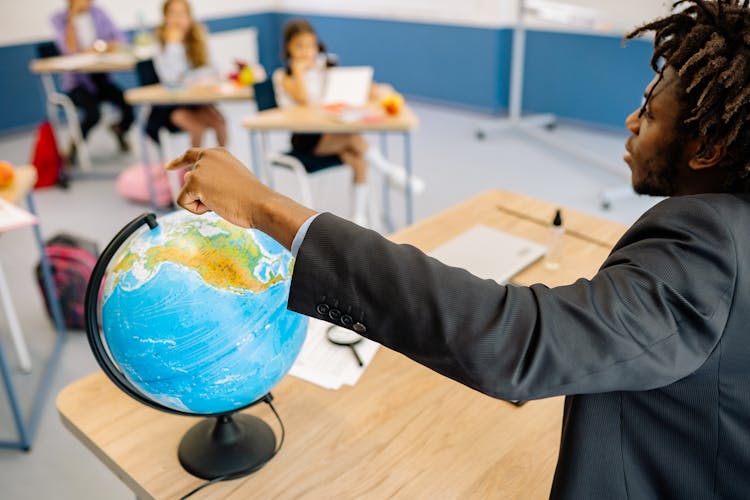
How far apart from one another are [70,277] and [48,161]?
2.18 meters

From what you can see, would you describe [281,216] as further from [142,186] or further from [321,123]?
[142,186]

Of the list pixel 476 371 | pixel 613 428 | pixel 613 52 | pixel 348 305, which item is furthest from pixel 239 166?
pixel 613 52

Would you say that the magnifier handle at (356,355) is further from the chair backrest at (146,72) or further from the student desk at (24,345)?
the chair backrest at (146,72)

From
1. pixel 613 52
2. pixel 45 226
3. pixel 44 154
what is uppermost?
pixel 613 52

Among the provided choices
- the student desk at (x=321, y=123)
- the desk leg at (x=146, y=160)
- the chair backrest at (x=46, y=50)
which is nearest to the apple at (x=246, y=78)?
the student desk at (x=321, y=123)

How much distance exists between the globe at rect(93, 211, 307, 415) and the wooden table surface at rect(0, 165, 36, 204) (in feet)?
5.28

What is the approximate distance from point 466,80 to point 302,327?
5.49m

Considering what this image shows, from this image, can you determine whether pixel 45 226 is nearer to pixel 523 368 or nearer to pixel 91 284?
pixel 91 284

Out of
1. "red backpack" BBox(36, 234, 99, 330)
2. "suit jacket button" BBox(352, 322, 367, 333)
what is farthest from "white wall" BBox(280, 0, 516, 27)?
"suit jacket button" BBox(352, 322, 367, 333)

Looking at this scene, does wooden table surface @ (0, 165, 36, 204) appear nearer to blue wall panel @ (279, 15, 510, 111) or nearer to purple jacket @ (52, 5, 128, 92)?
purple jacket @ (52, 5, 128, 92)

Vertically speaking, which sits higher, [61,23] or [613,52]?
[61,23]

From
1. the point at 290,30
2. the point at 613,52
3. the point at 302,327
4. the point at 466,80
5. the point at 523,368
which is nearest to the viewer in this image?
the point at 523,368

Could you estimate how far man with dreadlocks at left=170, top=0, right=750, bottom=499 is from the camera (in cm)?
73

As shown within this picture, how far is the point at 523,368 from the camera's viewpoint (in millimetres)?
732
